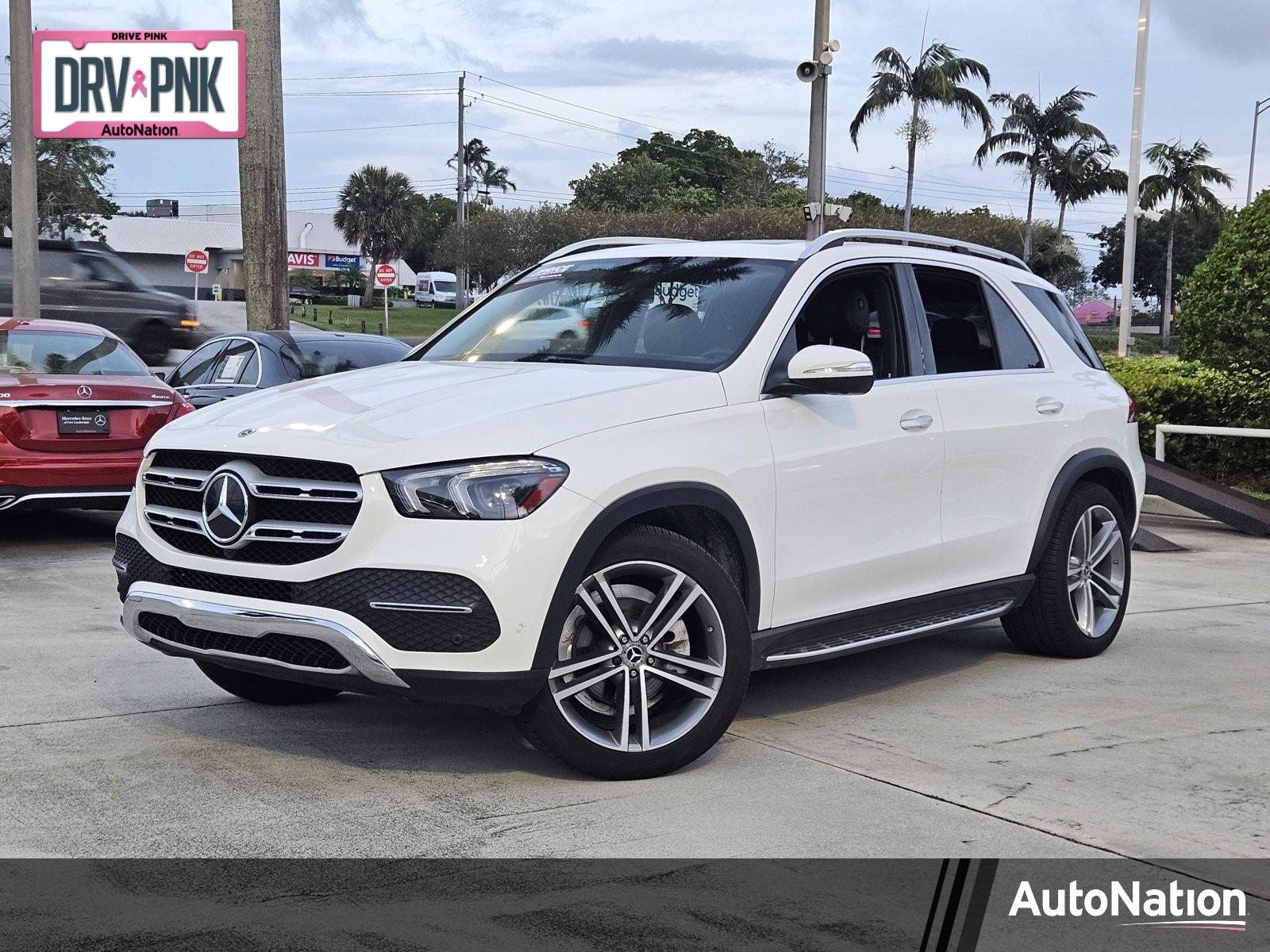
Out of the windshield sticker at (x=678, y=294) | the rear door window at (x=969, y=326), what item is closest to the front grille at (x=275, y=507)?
the windshield sticker at (x=678, y=294)

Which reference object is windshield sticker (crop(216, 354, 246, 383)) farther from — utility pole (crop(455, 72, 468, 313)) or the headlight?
utility pole (crop(455, 72, 468, 313))

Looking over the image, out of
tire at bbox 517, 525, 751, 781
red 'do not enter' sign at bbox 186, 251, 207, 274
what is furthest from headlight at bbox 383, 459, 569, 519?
red 'do not enter' sign at bbox 186, 251, 207, 274

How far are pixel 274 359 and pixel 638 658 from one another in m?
8.44

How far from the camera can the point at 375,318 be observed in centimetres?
7319

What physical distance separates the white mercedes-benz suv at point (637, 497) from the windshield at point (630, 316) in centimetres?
2

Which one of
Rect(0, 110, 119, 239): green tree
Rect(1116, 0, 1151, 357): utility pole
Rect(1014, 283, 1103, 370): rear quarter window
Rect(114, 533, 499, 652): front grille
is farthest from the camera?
Rect(0, 110, 119, 239): green tree

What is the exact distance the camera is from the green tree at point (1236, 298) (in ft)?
47.8

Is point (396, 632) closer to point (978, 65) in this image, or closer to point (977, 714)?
point (977, 714)

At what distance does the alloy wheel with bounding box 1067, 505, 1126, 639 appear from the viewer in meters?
7.25

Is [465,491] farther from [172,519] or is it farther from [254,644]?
[172,519]

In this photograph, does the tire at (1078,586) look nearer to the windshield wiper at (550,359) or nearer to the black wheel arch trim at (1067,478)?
the black wheel arch trim at (1067,478)

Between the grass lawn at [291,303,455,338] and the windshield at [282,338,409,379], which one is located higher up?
the windshield at [282,338,409,379]

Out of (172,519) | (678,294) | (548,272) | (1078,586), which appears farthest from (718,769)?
(1078,586)

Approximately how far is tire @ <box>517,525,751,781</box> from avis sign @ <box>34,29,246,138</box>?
10639mm
